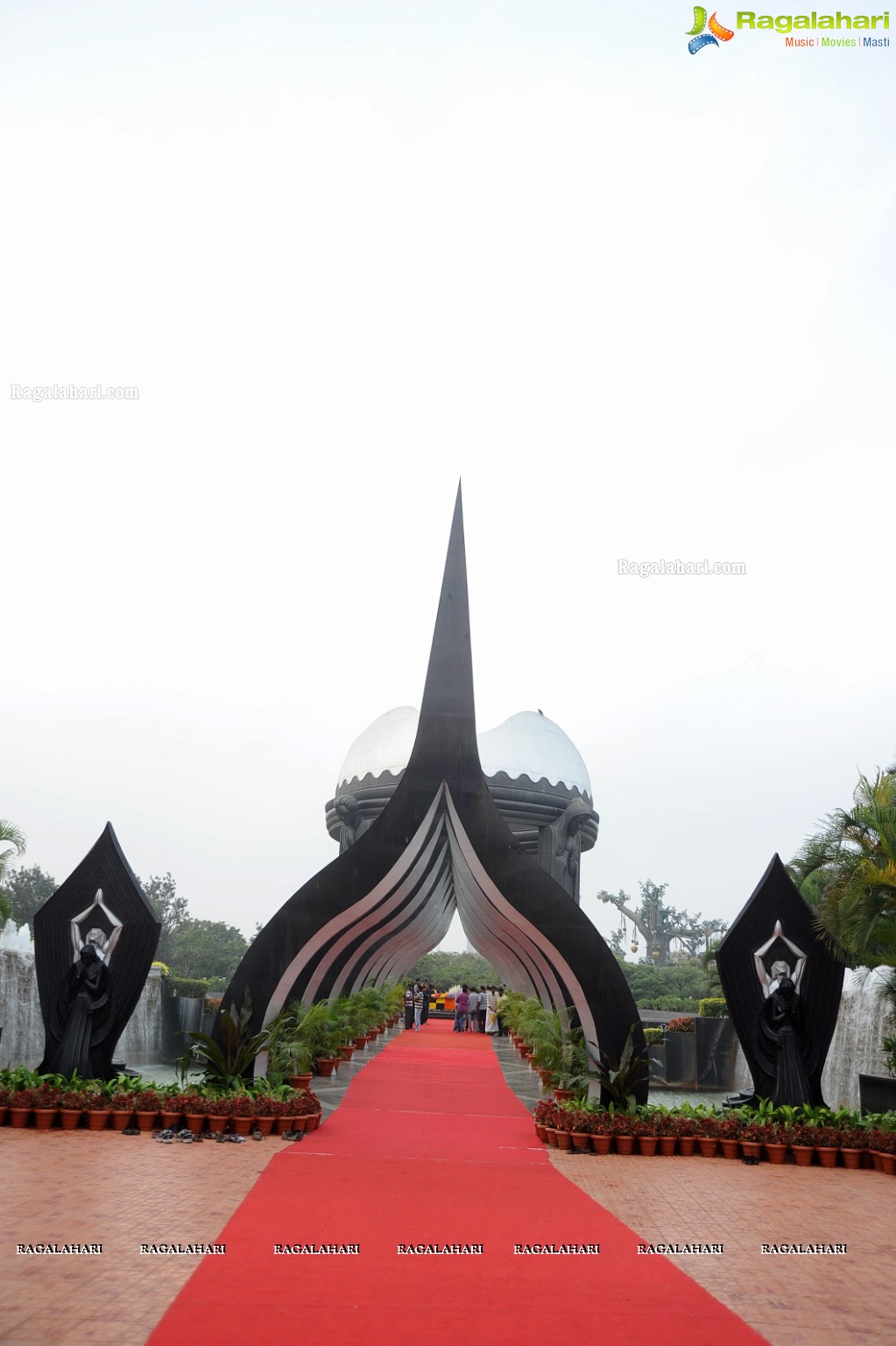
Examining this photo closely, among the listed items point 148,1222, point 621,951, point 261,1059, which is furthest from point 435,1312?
point 621,951

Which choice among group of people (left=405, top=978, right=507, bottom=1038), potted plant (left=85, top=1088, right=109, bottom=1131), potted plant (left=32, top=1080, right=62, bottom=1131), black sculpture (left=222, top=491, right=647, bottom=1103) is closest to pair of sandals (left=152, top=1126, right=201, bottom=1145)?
potted plant (left=85, top=1088, right=109, bottom=1131)

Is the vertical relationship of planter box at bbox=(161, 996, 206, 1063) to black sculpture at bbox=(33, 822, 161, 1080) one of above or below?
below

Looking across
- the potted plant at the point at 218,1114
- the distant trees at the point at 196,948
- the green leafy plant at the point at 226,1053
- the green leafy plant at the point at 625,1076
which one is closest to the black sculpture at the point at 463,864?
the green leafy plant at the point at 625,1076

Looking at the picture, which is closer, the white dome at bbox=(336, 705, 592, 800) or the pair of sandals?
the pair of sandals

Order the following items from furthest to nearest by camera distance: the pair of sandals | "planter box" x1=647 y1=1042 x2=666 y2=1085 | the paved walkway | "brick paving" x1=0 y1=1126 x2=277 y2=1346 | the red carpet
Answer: "planter box" x1=647 y1=1042 x2=666 y2=1085 < the pair of sandals < the paved walkway < the red carpet < "brick paving" x1=0 y1=1126 x2=277 y2=1346

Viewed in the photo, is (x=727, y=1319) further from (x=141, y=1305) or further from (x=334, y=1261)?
(x=141, y=1305)

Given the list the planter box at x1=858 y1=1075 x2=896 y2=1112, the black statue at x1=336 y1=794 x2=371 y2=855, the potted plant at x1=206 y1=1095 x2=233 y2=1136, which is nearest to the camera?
the potted plant at x1=206 y1=1095 x2=233 y2=1136

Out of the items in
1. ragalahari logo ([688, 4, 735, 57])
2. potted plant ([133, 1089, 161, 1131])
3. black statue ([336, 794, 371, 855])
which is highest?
ragalahari logo ([688, 4, 735, 57])

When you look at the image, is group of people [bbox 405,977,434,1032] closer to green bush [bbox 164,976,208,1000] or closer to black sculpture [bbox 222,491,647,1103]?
green bush [bbox 164,976,208,1000]

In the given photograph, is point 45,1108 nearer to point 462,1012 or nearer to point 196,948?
point 462,1012

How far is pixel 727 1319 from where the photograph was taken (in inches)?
203

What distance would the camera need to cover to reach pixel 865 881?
10.5 m

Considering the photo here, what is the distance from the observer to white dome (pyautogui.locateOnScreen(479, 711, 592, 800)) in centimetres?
2772

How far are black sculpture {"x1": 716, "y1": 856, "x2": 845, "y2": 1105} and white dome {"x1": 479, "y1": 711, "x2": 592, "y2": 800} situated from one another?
15.5m
